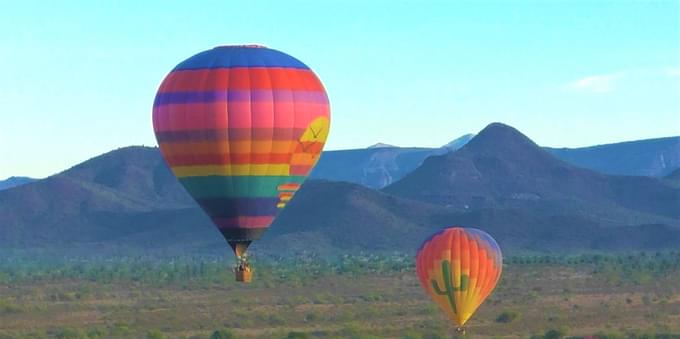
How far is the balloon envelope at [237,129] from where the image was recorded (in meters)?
65.1

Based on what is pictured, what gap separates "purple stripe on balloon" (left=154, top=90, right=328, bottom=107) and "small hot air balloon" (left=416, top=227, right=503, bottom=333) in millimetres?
20669

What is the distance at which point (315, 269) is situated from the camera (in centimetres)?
18212

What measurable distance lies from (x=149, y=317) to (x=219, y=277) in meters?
47.5

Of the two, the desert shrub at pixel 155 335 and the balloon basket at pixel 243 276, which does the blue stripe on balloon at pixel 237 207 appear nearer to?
the balloon basket at pixel 243 276

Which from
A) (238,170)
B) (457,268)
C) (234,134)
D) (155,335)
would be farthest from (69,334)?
(234,134)

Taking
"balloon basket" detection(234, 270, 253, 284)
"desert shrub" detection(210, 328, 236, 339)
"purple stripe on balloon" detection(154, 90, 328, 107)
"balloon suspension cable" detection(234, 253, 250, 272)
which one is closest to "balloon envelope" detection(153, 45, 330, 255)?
"purple stripe on balloon" detection(154, 90, 328, 107)

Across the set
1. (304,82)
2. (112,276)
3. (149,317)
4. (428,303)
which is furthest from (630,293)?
(304,82)

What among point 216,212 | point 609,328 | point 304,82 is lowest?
point 609,328

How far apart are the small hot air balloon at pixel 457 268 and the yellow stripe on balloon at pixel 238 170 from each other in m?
20.2

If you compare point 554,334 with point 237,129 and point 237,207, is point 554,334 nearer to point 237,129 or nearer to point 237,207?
point 237,207

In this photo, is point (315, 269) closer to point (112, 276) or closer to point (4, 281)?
point (112, 276)

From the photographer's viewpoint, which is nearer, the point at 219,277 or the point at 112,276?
the point at 219,277

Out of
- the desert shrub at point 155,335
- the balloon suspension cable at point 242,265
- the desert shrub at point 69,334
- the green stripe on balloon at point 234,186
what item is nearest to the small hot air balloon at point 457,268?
the desert shrub at point 155,335

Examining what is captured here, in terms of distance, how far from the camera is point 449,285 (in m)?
85.1
